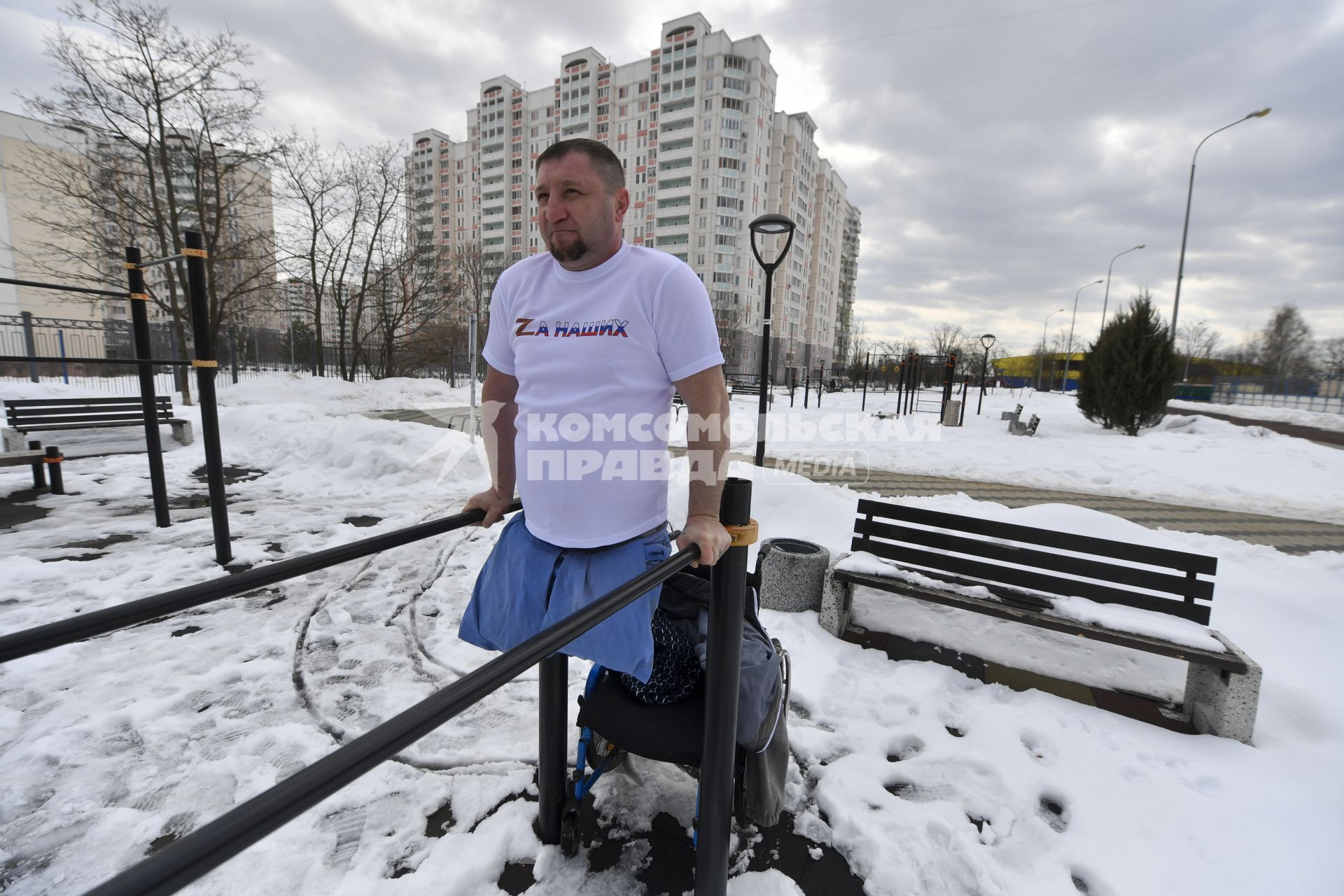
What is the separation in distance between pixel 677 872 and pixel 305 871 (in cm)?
115

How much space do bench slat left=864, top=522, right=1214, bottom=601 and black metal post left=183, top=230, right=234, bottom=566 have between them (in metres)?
4.45

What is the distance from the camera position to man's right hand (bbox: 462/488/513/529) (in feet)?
5.42

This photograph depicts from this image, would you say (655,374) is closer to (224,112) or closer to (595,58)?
(224,112)

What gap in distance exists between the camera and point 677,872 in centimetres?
180

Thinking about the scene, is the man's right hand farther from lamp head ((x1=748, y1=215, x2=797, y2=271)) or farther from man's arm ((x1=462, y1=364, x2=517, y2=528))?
lamp head ((x1=748, y1=215, x2=797, y2=271))

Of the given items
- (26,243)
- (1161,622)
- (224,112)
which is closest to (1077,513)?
(1161,622)

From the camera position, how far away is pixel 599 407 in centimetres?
143

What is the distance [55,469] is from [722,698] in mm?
7608

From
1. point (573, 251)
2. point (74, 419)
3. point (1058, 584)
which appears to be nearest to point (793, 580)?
point (1058, 584)

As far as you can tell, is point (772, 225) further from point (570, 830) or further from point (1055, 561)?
point (570, 830)

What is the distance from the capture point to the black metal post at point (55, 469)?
5.54 meters

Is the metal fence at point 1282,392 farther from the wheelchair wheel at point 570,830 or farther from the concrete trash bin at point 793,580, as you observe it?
the wheelchair wheel at point 570,830

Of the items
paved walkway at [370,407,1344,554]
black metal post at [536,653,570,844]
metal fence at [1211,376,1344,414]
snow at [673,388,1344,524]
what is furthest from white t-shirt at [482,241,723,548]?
metal fence at [1211,376,1344,414]

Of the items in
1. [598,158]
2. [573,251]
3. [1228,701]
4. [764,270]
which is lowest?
[1228,701]
